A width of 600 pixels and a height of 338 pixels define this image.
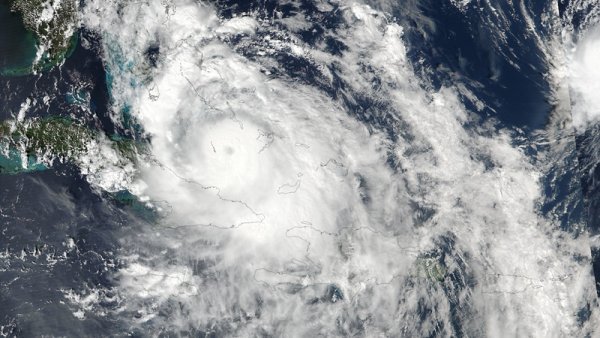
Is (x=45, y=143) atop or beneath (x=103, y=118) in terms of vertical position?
beneath

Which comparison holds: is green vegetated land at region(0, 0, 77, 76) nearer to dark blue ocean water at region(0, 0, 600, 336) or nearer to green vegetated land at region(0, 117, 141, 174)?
dark blue ocean water at region(0, 0, 600, 336)

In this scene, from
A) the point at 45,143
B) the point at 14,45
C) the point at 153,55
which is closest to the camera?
the point at 45,143

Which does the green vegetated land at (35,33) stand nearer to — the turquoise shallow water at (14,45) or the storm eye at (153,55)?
the turquoise shallow water at (14,45)

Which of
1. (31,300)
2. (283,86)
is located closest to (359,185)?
(283,86)

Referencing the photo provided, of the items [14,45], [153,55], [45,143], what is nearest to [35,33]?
[14,45]

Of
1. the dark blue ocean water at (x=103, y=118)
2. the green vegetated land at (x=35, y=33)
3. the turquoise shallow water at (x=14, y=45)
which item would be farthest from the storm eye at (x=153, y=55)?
the turquoise shallow water at (x=14, y=45)

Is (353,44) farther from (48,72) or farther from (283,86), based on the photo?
(48,72)

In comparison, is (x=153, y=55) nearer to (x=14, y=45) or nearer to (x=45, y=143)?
(x=45, y=143)

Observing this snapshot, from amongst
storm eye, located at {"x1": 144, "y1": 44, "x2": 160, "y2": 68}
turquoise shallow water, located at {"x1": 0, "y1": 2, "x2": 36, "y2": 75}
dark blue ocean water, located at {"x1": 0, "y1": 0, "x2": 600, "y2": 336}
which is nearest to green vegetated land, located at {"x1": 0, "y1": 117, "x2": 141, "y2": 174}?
dark blue ocean water, located at {"x1": 0, "y1": 0, "x2": 600, "y2": 336}
